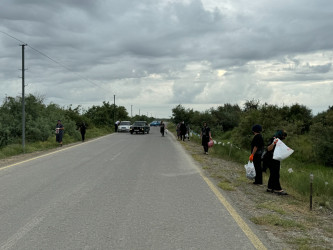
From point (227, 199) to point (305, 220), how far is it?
5.98 ft

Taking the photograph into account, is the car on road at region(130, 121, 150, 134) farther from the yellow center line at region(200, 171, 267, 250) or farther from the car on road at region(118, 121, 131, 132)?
the yellow center line at region(200, 171, 267, 250)

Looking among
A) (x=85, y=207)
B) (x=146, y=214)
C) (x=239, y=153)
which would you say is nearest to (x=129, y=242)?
(x=146, y=214)

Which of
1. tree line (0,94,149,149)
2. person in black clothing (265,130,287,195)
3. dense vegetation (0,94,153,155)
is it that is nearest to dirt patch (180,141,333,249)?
person in black clothing (265,130,287,195)

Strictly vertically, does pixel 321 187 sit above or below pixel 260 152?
below

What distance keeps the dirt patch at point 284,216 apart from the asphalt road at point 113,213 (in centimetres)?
45

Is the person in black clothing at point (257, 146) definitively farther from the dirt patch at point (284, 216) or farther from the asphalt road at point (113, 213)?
the asphalt road at point (113, 213)

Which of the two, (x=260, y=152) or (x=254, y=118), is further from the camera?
(x=254, y=118)

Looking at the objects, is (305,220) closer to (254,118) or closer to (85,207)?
(85,207)

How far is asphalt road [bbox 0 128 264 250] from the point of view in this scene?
4.93 m

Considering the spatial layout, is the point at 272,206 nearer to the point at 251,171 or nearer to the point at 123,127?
the point at 251,171

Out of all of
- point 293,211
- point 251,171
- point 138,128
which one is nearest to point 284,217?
point 293,211

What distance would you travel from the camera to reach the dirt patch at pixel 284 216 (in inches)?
203

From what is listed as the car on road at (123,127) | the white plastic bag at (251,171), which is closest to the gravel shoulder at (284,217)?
the white plastic bag at (251,171)

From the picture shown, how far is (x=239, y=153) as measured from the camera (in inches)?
781
